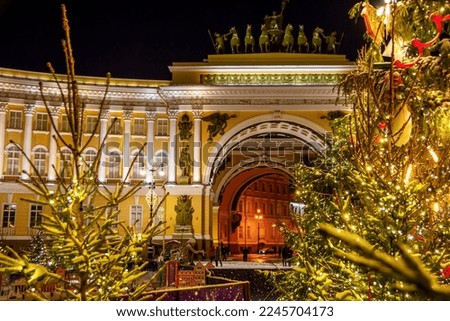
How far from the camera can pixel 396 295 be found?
3.65 meters

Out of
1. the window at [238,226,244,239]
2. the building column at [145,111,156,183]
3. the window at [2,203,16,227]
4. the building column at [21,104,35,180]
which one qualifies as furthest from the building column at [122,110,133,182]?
the window at [238,226,244,239]

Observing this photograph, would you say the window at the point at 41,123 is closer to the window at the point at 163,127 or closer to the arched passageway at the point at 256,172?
the window at the point at 163,127

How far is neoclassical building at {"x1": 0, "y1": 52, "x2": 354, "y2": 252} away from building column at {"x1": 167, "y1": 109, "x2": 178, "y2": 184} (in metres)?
0.06

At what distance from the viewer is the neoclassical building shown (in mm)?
31016

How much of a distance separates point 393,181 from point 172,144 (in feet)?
92.3

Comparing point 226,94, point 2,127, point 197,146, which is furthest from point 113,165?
point 226,94

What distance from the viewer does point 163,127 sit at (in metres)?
33.1

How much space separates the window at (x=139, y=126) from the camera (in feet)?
108

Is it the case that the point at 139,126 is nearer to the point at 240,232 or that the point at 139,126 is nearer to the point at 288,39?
the point at 288,39

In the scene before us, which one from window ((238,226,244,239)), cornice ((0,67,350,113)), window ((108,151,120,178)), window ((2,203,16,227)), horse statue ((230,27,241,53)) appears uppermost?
horse statue ((230,27,241,53))

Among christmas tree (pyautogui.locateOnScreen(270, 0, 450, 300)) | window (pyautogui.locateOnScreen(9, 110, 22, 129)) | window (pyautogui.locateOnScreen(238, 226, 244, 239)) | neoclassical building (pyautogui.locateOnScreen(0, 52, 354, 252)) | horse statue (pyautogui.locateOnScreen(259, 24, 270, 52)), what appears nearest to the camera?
christmas tree (pyautogui.locateOnScreen(270, 0, 450, 300))

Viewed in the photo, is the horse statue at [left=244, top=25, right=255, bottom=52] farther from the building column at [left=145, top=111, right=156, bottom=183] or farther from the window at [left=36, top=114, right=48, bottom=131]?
the window at [left=36, top=114, right=48, bottom=131]
